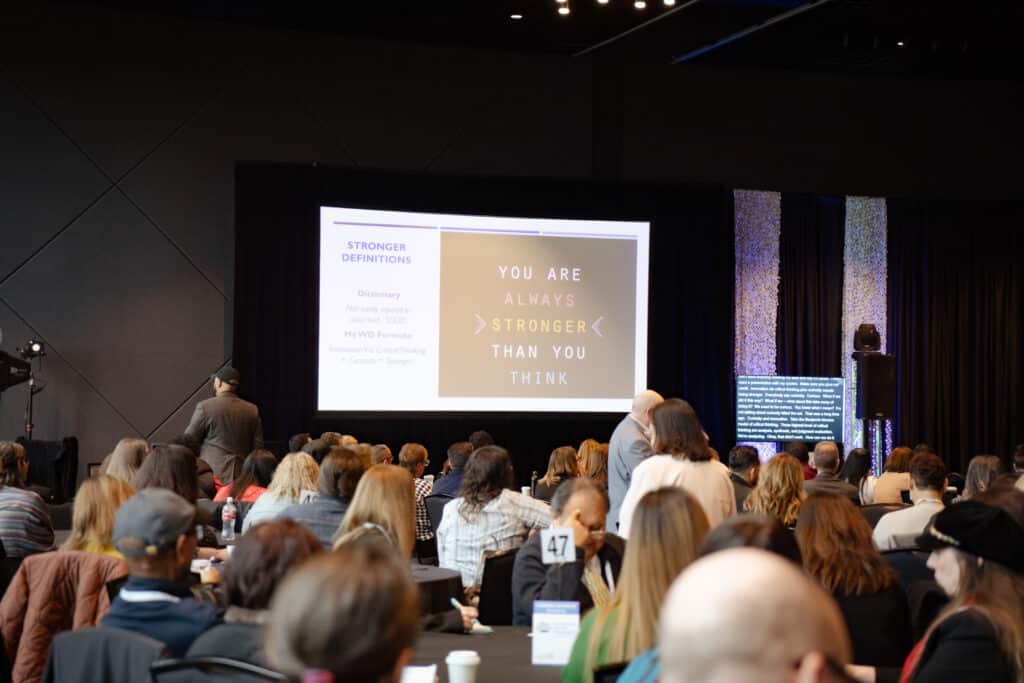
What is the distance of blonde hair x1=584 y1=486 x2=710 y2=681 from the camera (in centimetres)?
277

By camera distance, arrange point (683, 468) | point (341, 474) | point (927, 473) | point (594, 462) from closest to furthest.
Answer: point (341, 474), point (683, 468), point (927, 473), point (594, 462)

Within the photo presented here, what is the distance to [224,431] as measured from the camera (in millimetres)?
9102

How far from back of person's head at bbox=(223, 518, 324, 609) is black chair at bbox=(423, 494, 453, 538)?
4.31 metres

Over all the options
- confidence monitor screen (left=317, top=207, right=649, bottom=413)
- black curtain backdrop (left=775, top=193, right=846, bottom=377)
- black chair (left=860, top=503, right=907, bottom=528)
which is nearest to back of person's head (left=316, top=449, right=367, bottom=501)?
black chair (left=860, top=503, right=907, bottom=528)

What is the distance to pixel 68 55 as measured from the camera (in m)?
11.3

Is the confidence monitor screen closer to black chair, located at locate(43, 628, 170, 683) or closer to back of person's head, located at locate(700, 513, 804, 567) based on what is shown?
black chair, located at locate(43, 628, 170, 683)

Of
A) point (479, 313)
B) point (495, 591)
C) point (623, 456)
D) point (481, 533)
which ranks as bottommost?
point (495, 591)

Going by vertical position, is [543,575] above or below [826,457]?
below

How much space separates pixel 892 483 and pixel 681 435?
2960mm

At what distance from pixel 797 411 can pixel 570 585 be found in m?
8.96

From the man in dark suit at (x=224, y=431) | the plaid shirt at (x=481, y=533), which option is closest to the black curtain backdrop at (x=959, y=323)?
the man in dark suit at (x=224, y=431)

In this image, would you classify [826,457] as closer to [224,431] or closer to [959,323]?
[224,431]

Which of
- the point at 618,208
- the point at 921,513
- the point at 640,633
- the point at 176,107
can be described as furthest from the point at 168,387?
the point at 640,633

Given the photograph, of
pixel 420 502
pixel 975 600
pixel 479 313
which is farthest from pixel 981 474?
pixel 479 313
